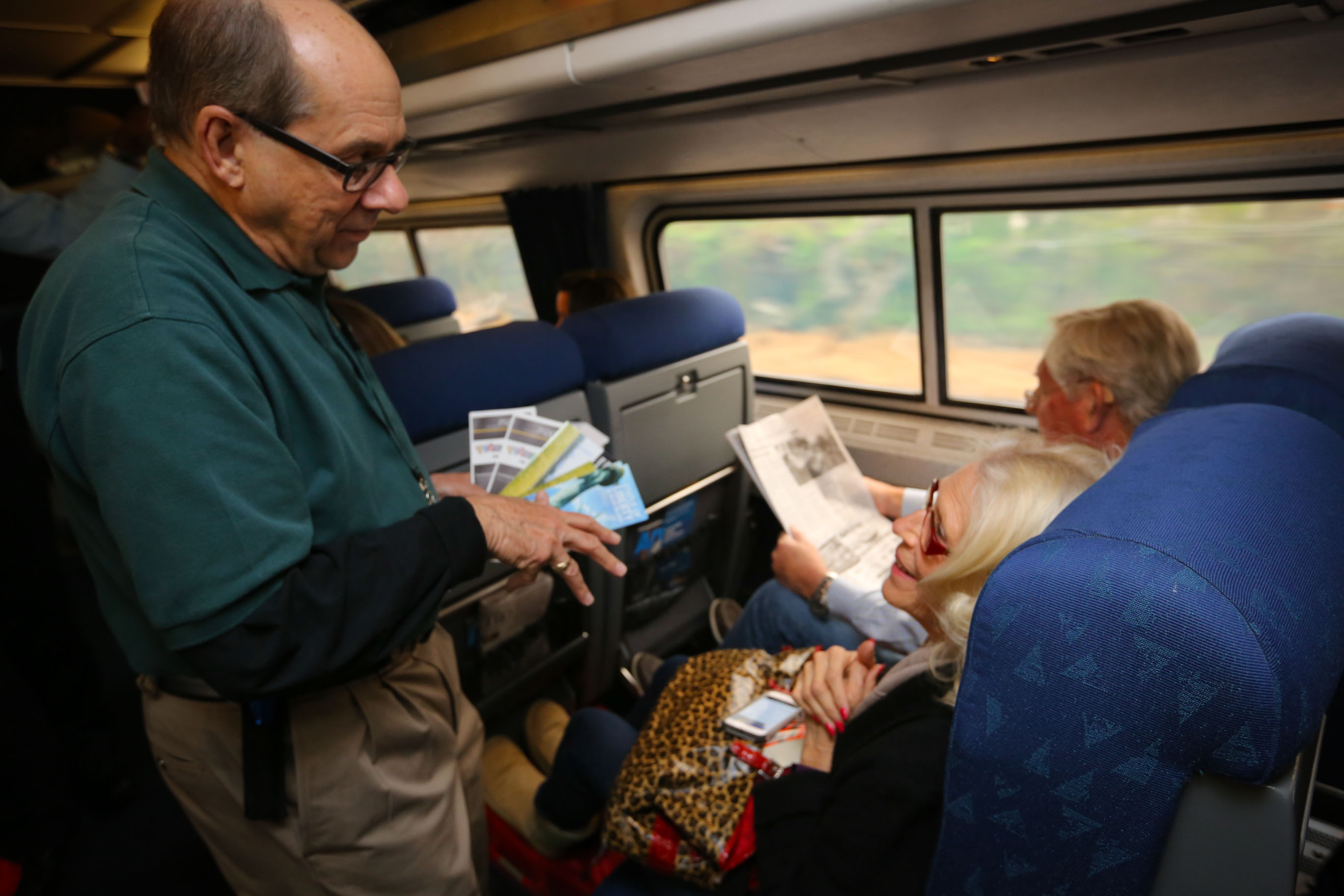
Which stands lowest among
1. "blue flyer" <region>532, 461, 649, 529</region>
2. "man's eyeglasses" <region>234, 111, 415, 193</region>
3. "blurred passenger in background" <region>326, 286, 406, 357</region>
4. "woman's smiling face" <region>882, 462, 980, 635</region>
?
"woman's smiling face" <region>882, 462, 980, 635</region>

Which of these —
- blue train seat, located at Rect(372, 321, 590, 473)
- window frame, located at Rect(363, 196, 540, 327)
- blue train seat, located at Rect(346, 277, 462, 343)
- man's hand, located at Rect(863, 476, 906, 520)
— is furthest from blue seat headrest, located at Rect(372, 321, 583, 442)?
window frame, located at Rect(363, 196, 540, 327)

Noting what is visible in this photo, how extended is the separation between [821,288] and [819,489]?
138 cm

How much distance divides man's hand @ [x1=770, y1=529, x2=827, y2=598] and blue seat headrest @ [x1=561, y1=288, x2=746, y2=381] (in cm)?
79

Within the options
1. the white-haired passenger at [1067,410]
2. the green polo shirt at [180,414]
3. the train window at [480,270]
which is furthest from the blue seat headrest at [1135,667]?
the train window at [480,270]

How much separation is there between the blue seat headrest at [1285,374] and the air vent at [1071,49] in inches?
31.3

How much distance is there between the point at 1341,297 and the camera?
2422 millimetres

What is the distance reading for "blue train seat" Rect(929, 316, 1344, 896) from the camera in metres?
0.70

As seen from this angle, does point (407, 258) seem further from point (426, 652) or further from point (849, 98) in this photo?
point (426, 652)

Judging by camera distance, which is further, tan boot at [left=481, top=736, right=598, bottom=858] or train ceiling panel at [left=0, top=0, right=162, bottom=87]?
train ceiling panel at [left=0, top=0, right=162, bottom=87]

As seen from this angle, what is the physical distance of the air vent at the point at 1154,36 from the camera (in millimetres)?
1536

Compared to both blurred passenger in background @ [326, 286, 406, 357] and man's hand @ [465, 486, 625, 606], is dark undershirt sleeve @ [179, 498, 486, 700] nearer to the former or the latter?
man's hand @ [465, 486, 625, 606]

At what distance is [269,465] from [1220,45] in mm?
2069

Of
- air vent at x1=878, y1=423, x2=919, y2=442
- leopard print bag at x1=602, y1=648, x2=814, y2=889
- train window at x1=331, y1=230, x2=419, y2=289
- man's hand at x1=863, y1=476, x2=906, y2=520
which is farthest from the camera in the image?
train window at x1=331, y1=230, x2=419, y2=289

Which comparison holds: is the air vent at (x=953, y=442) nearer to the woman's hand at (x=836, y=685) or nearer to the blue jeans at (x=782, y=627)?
the blue jeans at (x=782, y=627)
